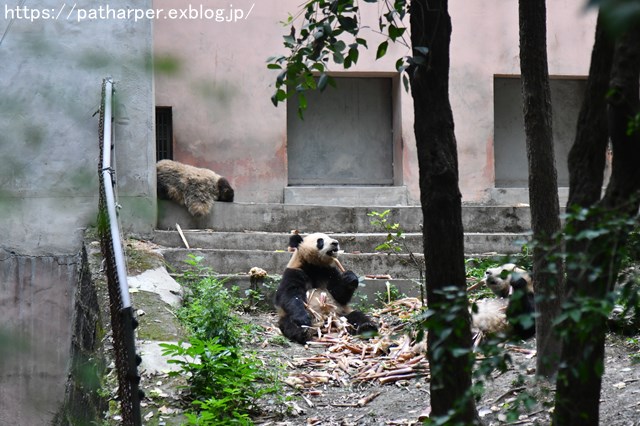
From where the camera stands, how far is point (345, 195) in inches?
528

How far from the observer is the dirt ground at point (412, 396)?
17.0 feet

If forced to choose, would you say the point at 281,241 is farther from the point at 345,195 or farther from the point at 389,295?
the point at 345,195

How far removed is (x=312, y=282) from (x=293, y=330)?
911 mm

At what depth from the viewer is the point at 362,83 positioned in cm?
1441

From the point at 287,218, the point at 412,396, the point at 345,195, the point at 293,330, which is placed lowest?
the point at 412,396

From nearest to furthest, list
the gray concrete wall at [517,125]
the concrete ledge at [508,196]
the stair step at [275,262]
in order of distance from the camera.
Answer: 1. the stair step at [275,262]
2. the concrete ledge at [508,196]
3. the gray concrete wall at [517,125]

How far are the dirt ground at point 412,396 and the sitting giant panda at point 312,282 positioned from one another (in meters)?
0.88

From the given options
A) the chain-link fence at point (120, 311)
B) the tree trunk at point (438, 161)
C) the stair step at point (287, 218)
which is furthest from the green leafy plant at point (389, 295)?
the tree trunk at point (438, 161)

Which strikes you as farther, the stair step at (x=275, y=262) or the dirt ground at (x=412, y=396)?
the stair step at (x=275, y=262)

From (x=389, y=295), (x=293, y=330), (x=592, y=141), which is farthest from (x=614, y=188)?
(x=389, y=295)

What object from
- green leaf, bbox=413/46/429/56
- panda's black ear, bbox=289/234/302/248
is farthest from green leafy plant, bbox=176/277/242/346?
green leaf, bbox=413/46/429/56

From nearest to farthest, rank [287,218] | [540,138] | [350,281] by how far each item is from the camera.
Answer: [540,138]
[350,281]
[287,218]

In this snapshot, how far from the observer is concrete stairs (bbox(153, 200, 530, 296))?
963 cm

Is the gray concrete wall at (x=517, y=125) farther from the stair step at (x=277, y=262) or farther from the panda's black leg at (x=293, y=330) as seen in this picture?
the panda's black leg at (x=293, y=330)
